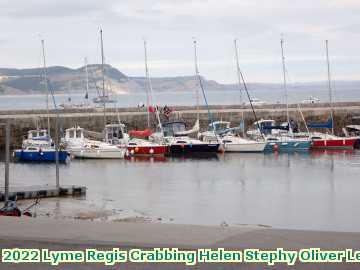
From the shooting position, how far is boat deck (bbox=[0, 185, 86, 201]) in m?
26.3

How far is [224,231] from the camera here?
1249 centimetres

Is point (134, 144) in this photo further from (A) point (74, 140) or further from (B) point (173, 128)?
(B) point (173, 128)

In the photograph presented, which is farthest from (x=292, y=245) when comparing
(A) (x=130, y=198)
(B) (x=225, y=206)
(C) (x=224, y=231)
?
(A) (x=130, y=198)

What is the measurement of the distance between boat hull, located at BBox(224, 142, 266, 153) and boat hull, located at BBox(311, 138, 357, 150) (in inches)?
201

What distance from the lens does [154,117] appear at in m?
62.7

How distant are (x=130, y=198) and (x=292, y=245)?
65.1ft

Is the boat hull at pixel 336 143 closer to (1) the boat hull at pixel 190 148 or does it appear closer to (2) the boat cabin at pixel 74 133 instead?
(1) the boat hull at pixel 190 148

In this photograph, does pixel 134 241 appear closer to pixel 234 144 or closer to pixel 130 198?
pixel 130 198

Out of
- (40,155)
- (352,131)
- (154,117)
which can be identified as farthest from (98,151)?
(352,131)

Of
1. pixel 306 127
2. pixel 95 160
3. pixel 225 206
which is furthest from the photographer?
pixel 306 127

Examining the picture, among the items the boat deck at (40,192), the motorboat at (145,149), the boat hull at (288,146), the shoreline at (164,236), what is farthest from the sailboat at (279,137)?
the shoreline at (164,236)

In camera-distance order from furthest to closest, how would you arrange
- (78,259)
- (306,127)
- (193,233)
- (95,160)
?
(306,127) < (95,160) < (193,233) < (78,259)

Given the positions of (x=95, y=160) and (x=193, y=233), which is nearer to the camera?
(x=193, y=233)

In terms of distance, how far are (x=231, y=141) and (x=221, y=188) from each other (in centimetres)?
2104
